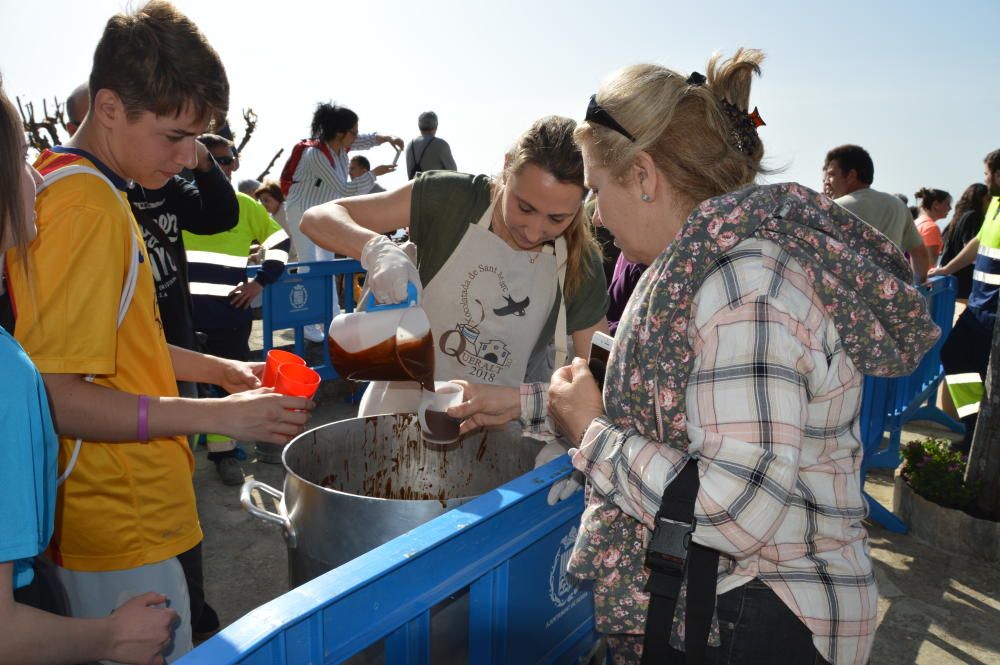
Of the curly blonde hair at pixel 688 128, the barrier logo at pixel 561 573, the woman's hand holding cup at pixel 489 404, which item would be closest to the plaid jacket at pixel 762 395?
the curly blonde hair at pixel 688 128

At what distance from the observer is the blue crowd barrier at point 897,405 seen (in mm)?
4035

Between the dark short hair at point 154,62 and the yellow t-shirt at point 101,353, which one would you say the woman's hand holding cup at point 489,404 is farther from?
the dark short hair at point 154,62

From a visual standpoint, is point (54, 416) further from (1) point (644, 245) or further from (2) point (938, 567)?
(2) point (938, 567)

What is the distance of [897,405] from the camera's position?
15.0 feet

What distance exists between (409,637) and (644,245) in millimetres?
800

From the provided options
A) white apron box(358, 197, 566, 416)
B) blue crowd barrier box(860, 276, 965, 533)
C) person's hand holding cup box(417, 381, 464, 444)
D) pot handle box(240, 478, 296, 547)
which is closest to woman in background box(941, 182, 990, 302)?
blue crowd barrier box(860, 276, 965, 533)

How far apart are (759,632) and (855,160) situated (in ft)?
15.8

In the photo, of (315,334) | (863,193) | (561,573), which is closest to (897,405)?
(863,193)

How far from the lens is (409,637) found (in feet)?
3.79

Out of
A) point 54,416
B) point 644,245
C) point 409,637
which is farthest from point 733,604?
point 54,416

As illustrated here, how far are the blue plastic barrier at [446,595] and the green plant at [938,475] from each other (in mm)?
3025

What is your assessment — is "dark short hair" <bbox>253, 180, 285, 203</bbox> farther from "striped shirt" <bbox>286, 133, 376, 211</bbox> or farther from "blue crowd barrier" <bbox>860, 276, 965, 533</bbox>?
"blue crowd barrier" <bbox>860, 276, 965, 533</bbox>

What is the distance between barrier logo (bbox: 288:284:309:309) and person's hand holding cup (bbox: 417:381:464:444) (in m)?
3.92

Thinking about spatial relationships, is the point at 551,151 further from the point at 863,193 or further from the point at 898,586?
the point at 863,193
